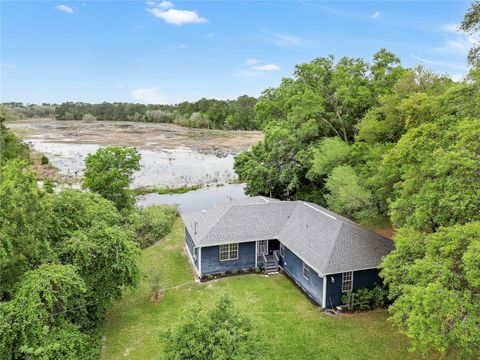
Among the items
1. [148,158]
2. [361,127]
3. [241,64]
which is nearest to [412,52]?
[361,127]

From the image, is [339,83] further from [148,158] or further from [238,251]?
[148,158]

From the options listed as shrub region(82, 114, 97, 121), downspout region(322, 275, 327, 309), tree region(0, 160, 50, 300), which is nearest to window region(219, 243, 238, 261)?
downspout region(322, 275, 327, 309)

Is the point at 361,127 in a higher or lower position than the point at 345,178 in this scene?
higher

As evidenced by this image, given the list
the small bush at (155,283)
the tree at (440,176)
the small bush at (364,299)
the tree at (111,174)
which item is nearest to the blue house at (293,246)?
the small bush at (364,299)

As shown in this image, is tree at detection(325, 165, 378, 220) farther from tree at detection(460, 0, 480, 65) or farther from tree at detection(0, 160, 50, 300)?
tree at detection(0, 160, 50, 300)

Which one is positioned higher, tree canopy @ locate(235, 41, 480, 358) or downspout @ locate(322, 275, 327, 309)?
tree canopy @ locate(235, 41, 480, 358)
